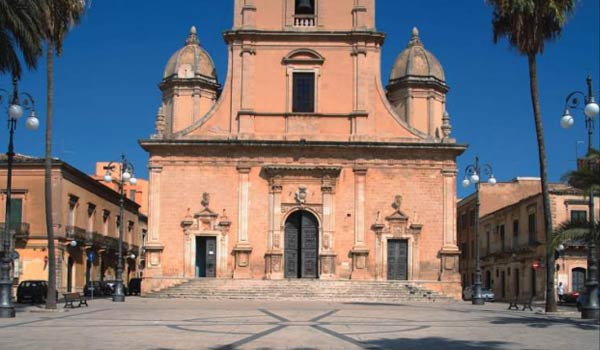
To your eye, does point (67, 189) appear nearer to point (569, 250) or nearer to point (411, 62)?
point (411, 62)

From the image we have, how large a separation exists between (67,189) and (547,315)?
2956cm

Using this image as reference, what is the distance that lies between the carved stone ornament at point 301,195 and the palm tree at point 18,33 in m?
18.0

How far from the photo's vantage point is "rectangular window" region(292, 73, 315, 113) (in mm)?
41969

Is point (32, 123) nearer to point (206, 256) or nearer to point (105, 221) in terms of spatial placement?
point (206, 256)

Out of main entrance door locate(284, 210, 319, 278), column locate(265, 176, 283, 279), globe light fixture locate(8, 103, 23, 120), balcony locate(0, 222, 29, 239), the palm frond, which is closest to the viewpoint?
the palm frond

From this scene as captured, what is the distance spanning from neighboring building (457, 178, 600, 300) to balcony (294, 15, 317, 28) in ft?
52.7

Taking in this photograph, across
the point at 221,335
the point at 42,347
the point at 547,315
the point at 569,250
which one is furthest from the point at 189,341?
the point at 569,250

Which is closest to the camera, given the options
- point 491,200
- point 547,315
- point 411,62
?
point 547,315

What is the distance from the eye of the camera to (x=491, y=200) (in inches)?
2581

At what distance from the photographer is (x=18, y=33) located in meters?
24.2

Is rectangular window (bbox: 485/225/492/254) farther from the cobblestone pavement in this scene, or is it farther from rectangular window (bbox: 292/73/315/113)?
the cobblestone pavement

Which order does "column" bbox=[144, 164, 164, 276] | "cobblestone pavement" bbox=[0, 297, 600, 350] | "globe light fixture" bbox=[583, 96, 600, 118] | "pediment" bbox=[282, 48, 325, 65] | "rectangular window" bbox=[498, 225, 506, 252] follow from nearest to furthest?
"cobblestone pavement" bbox=[0, 297, 600, 350]
"globe light fixture" bbox=[583, 96, 600, 118]
"column" bbox=[144, 164, 164, 276]
"pediment" bbox=[282, 48, 325, 65]
"rectangular window" bbox=[498, 225, 506, 252]

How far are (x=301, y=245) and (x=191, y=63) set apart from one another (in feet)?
45.2

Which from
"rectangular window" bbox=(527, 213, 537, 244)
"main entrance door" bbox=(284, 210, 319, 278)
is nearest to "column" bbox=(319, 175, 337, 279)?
"main entrance door" bbox=(284, 210, 319, 278)
